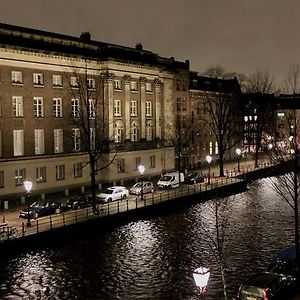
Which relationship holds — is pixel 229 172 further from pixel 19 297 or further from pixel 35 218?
pixel 19 297

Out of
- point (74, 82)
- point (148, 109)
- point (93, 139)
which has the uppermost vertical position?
point (74, 82)

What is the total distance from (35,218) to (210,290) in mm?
18263

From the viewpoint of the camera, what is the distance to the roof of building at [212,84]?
285ft

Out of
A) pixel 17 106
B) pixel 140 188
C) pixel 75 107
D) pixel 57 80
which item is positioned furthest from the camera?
pixel 75 107

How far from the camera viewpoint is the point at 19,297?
2647 cm

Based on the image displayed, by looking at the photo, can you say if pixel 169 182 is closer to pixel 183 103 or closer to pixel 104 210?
pixel 104 210

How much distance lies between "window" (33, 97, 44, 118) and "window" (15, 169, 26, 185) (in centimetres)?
605

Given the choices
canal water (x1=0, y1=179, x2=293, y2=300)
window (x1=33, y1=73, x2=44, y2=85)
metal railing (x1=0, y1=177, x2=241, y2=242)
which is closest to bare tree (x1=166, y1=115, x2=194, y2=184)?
metal railing (x1=0, y1=177, x2=241, y2=242)

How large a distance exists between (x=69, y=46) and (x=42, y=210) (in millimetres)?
23139

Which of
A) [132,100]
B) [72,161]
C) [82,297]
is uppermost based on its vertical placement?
[132,100]

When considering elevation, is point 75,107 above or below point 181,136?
above

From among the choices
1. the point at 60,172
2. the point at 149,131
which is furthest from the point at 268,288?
the point at 149,131

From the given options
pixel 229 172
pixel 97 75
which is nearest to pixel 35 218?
pixel 97 75

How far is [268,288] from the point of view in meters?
22.7
